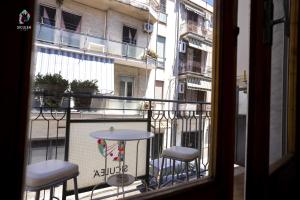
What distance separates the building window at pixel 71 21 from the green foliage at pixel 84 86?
0.95m

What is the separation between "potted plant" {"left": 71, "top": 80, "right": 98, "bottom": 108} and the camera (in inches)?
88.2

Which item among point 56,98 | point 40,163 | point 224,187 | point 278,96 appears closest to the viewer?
point 224,187

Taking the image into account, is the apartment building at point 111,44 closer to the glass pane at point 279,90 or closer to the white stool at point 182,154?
the white stool at point 182,154

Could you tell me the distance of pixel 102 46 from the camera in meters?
3.97

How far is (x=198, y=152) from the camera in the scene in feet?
7.36

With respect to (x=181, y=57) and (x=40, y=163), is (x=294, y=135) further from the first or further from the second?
(x=181, y=57)

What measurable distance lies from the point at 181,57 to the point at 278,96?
12.2 ft

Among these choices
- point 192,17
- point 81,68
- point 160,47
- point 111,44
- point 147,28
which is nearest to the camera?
point 81,68

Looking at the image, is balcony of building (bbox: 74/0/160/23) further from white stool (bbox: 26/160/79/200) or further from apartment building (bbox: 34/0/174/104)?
white stool (bbox: 26/160/79/200)

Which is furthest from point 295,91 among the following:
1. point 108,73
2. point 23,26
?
point 108,73

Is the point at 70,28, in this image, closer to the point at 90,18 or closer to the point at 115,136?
the point at 90,18
